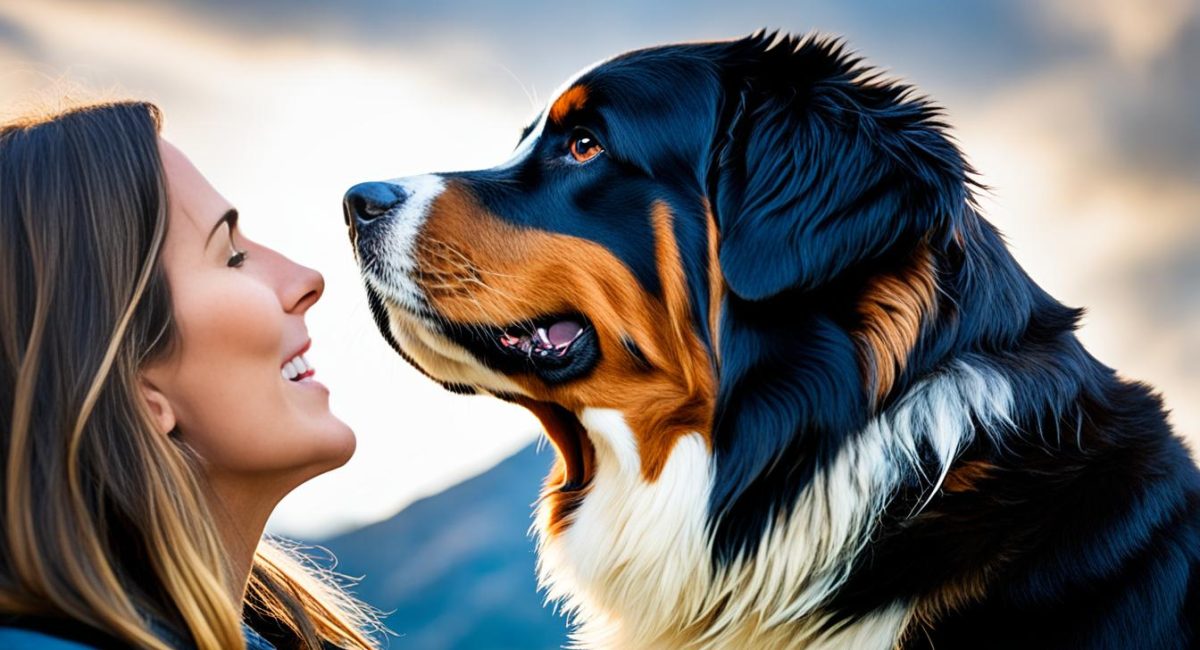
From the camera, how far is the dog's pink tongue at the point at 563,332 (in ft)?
8.49

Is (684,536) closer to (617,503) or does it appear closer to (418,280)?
(617,503)

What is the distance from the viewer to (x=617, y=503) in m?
2.66

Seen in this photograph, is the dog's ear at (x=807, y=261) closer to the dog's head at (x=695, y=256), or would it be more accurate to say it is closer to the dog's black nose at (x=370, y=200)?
the dog's head at (x=695, y=256)

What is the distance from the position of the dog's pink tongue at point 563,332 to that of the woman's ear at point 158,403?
0.86 m

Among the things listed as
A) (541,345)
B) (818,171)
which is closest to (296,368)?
(541,345)

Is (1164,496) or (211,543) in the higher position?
(1164,496)

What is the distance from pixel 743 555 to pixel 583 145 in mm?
1072

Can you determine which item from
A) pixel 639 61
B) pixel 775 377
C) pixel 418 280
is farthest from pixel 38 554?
pixel 639 61

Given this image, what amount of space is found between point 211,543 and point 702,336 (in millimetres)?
1129

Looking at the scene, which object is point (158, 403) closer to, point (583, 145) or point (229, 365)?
point (229, 365)

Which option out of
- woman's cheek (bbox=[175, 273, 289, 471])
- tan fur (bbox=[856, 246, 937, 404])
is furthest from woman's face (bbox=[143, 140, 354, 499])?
tan fur (bbox=[856, 246, 937, 404])

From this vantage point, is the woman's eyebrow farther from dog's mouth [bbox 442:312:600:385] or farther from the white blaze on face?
dog's mouth [bbox 442:312:600:385]

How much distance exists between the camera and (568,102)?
2.74 meters

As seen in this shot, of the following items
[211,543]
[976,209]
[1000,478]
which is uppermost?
[976,209]
